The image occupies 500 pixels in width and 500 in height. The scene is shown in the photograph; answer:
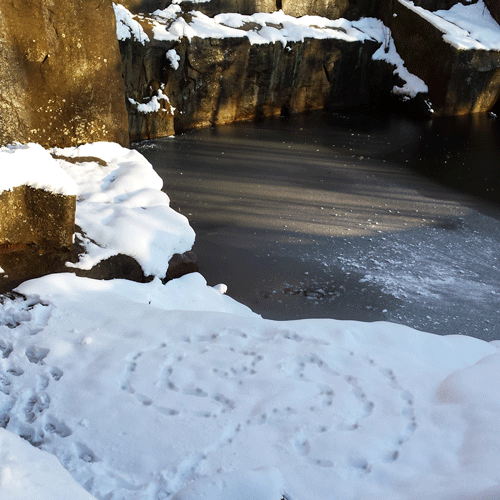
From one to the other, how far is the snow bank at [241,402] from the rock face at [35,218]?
10.3 inches

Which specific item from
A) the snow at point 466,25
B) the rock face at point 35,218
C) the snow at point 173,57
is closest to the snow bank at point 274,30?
the snow at point 173,57

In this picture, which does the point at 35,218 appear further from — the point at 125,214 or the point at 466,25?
the point at 466,25

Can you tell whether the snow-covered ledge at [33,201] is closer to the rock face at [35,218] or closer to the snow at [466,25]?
the rock face at [35,218]

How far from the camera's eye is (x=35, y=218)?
2906 millimetres

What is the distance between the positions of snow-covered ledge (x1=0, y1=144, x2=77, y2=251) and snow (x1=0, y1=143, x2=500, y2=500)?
27cm

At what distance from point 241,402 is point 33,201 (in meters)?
1.60

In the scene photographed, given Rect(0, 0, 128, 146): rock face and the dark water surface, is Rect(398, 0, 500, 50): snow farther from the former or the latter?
Rect(0, 0, 128, 146): rock face

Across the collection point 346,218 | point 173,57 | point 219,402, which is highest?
point 173,57

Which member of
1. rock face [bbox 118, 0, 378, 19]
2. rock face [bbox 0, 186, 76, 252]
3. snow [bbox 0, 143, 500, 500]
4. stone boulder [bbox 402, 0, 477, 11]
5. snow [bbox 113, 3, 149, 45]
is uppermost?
stone boulder [bbox 402, 0, 477, 11]

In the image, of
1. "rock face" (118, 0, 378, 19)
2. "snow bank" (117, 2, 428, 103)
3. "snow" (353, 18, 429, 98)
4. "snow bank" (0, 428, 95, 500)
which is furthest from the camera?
"snow" (353, 18, 429, 98)

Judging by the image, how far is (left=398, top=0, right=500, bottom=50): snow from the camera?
29.8ft

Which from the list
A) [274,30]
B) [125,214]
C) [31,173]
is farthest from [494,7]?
[31,173]

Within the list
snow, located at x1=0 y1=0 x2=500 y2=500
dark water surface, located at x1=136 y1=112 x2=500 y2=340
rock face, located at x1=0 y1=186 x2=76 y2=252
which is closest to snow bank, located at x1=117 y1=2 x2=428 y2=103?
dark water surface, located at x1=136 y1=112 x2=500 y2=340

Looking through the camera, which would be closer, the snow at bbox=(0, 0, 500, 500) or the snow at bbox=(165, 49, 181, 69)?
the snow at bbox=(0, 0, 500, 500)
